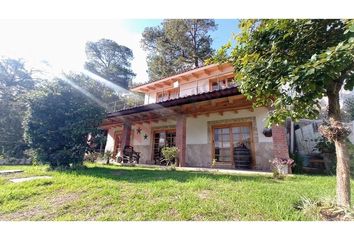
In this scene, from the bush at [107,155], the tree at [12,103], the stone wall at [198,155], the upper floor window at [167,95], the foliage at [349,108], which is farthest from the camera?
the upper floor window at [167,95]

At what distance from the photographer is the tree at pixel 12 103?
1298cm

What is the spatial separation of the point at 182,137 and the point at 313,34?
6.74m

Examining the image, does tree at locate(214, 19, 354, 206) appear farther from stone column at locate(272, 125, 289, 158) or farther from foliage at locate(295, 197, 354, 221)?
stone column at locate(272, 125, 289, 158)

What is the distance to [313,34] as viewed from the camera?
2854 millimetres

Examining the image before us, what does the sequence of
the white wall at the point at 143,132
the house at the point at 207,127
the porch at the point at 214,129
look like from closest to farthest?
the porch at the point at 214,129, the house at the point at 207,127, the white wall at the point at 143,132

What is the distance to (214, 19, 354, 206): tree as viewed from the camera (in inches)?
100.0

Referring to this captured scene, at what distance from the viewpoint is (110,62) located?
31.5 meters

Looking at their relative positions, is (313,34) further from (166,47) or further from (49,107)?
(166,47)

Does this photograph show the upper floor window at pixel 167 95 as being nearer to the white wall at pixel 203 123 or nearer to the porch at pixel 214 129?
the porch at pixel 214 129

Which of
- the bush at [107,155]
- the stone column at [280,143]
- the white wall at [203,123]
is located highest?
the white wall at [203,123]

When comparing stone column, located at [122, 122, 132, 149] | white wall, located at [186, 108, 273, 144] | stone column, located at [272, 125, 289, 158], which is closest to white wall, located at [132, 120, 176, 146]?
stone column, located at [122, 122, 132, 149]

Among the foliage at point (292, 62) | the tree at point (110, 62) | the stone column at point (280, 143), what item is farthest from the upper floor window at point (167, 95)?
the tree at point (110, 62)

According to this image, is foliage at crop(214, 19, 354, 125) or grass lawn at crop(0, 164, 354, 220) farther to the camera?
grass lawn at crop(0, 164, 354, 220)
